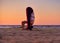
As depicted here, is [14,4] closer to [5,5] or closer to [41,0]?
[5,5]

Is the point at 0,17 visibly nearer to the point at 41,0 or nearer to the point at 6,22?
the point at 6,22

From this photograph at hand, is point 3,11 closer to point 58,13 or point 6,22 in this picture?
point 6,22

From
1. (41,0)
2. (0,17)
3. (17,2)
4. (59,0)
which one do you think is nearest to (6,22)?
(0,17)

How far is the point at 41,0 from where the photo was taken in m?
9.50

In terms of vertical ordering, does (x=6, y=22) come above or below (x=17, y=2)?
below

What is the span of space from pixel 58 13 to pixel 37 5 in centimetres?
91

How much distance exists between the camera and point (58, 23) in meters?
9.30

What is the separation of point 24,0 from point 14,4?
0.44 metres

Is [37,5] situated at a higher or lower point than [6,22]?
higher

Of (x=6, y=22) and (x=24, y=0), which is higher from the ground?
(x=24, y=0)

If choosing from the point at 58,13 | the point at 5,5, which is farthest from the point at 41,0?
the point at 5,5

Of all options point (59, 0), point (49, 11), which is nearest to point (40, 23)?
point (49, 11)

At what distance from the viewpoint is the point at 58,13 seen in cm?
944

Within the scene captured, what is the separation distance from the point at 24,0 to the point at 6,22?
3.74 feet
